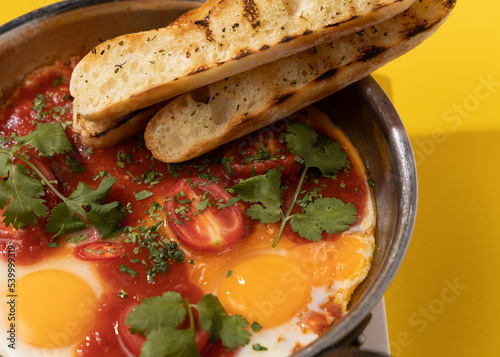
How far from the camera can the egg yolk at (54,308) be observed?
1961 mm

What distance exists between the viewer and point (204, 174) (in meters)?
2.40

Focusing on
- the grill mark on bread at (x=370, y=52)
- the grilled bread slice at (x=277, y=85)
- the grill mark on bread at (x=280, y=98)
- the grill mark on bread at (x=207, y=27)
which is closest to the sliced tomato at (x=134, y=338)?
the grilled bread slice at (x=277, y=85)

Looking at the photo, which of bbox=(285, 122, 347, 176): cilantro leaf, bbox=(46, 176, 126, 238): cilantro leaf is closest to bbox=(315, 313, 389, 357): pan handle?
bbox=(285, 122, 347, 176): cilantro leaf

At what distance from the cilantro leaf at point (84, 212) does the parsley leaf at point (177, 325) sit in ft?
1.54

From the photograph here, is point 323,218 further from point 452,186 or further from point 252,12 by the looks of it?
point 452,186

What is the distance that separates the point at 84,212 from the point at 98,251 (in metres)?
0.17

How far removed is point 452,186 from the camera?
119 inches

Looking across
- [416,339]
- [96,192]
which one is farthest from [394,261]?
Answer: [96,192]

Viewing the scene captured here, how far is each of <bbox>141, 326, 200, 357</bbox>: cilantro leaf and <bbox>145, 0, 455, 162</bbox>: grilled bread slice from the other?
88 centimetres

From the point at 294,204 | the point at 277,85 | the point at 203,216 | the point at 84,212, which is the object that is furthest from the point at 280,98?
the point at 84,212

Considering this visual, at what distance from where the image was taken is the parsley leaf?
1.72 meters

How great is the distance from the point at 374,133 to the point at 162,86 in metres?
1.02

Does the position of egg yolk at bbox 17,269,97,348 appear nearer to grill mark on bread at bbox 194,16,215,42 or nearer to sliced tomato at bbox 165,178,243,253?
sliced tomato at bbox 165,178,243,253

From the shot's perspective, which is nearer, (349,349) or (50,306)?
→ (349,349)
